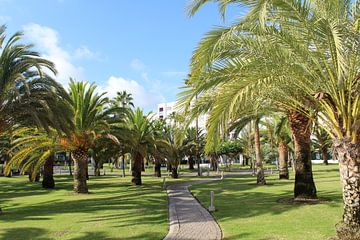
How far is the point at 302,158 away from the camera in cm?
1482

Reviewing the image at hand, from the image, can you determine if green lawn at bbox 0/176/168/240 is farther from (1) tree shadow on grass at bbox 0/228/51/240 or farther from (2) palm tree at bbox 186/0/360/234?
(2) palm tree at bbox 186/0/360/234

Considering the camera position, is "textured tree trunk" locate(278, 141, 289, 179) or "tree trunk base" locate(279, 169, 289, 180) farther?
"textured tree trunk" locate(278, 141, 289, 179)

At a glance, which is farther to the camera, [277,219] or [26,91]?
[26,91]

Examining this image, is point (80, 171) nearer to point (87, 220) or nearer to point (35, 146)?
point (35, 146)

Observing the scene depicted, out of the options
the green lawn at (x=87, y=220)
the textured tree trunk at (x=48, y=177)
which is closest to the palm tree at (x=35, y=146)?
the textured tree trunk at (x=48, y=177)

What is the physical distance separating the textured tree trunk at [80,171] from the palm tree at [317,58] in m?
14.5

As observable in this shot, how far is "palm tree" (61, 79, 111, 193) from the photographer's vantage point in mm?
20234

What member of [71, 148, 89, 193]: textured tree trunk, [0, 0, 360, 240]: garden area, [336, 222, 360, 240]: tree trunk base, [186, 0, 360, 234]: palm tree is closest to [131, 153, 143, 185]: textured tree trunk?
[71, 148, 89, 193]: textured tree trunk

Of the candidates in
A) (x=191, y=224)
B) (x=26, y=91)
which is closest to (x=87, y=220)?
(x=191, y=224)

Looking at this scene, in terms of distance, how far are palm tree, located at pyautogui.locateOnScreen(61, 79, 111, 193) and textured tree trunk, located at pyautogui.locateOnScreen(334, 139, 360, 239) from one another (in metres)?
15.0

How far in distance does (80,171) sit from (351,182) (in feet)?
53.2

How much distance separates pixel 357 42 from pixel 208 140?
3.96 meters

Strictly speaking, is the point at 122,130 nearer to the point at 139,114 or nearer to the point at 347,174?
the point at 139,114

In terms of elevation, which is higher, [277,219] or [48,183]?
[48,183]
